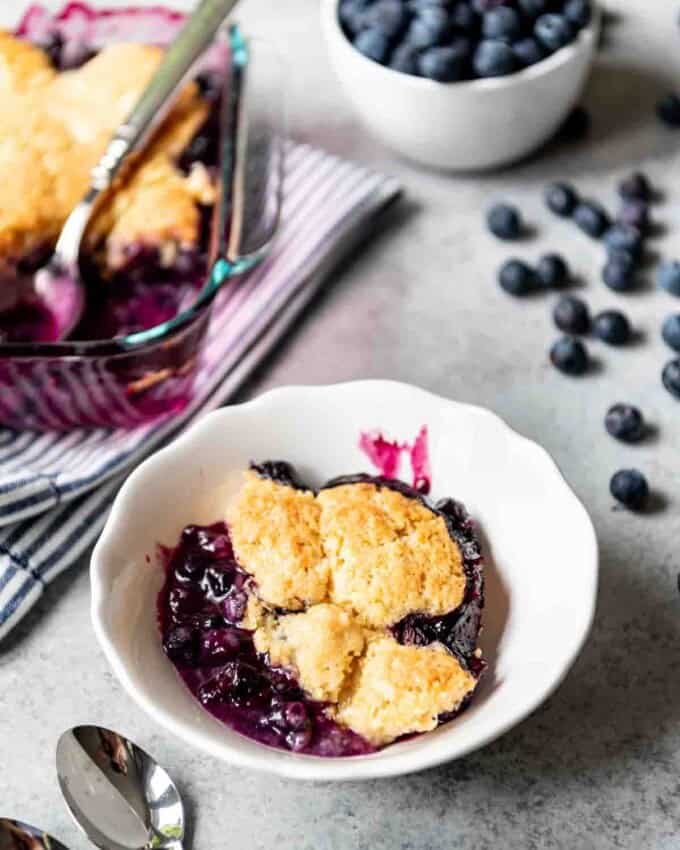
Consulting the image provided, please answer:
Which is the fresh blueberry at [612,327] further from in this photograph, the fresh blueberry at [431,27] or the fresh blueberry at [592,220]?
the fresh blueberry at [431,27]

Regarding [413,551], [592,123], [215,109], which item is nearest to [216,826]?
[413,551]

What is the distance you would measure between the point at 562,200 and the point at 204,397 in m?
0.83

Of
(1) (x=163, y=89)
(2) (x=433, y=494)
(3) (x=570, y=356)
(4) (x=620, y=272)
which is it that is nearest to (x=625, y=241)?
(4) (x=620, y=272)

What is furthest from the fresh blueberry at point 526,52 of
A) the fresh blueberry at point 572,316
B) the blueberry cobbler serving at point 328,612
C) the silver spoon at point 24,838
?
the silver spoon at point 24,838

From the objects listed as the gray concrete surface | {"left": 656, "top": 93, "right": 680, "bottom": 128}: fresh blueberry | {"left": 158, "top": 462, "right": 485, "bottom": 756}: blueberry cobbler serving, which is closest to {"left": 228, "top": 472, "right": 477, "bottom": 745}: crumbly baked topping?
{"left": 158, "top": 462, "right": 485, "bottom": 756}: blueberry cobbler serving

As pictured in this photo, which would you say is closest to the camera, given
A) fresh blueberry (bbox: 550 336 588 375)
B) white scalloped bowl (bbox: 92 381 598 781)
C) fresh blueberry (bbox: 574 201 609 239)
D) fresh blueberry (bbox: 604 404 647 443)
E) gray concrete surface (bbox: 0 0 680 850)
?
white scalloped bowl (bbox: 92 381 598 781)

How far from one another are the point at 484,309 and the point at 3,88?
40.1 inches

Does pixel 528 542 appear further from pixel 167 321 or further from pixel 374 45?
pixel 374 45

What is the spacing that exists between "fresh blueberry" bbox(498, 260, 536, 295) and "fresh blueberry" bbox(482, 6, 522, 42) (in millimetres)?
421

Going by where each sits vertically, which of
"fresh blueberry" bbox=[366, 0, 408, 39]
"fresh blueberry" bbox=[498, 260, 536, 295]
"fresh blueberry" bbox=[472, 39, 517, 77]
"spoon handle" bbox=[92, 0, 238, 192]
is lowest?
"fresh blueberry" bbox=[498, 260, 536, 295]

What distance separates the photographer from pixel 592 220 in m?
2.39

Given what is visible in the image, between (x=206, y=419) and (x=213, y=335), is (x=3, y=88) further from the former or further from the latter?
(x=206, y=419)

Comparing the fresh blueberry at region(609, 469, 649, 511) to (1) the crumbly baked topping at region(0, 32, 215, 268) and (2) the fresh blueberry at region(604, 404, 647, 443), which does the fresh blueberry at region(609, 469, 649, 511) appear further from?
(1) the crumbly baked topping at region(0, 32, 215, 268)

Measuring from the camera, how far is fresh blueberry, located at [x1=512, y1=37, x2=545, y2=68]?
7.60ft
